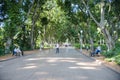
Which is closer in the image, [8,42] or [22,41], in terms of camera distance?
[8,42]

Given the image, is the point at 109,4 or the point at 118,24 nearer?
the point at 109,4

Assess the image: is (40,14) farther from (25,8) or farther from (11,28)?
(11,28)

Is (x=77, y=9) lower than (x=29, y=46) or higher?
higher

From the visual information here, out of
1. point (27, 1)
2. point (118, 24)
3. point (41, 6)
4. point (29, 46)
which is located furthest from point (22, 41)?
point (118, 24)

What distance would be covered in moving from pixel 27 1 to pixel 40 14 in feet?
54.5

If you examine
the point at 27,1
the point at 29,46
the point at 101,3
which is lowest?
the point at 29,46

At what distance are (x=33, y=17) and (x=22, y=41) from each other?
5.51 m

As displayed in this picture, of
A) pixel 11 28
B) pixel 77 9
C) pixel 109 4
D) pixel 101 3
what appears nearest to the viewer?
pixel 101 3

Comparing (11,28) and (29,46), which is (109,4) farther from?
(29,46)

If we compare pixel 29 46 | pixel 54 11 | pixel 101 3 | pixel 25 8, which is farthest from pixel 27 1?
pixel 54 11

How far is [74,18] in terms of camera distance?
50.7 metres

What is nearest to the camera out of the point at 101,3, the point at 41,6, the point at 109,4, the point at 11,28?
the point at 101,3

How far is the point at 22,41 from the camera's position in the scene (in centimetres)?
5969

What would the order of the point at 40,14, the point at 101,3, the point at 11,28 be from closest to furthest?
the point at 101,3
the point at 11,28
the point at 40,14
